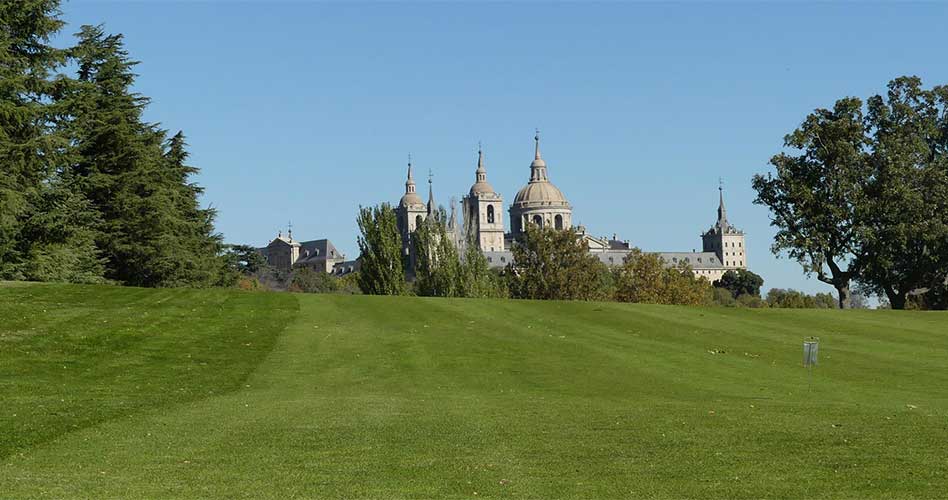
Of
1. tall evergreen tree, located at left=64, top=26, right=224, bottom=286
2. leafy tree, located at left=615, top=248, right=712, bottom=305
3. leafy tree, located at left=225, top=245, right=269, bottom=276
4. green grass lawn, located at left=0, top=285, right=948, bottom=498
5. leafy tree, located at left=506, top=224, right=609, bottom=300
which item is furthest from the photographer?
leafy tree, located at left=615, top=248, right=712, bottom=305

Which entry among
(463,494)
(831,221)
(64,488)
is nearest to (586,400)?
(463,494)

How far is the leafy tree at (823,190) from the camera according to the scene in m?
65.7

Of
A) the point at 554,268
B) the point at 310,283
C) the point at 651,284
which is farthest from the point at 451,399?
the point at 310,283

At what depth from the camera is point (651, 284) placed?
359 ft

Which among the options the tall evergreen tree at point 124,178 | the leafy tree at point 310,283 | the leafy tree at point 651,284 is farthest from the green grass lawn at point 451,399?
the leafy tree at point 310,283

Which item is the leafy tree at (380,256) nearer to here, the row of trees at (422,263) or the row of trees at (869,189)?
the row of trees at (422,263)

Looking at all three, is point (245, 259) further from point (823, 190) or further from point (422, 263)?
point (823, 190)

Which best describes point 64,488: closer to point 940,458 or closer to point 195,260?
point 940,458

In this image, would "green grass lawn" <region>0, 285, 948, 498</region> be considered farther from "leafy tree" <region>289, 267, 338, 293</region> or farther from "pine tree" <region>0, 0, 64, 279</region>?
"leafy tree" <region>289, 267, 338, 293</region>

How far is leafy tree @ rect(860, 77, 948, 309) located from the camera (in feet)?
211

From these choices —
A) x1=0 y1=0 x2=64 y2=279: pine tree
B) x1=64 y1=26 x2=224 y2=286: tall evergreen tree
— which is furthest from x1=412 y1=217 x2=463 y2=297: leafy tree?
x1=0 y1=0 x2=64 y2=279: pine tree

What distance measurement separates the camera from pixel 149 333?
31922mm

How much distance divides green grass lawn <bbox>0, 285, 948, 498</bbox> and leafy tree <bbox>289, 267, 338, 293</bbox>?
130 metres

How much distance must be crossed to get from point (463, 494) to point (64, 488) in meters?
4.38
